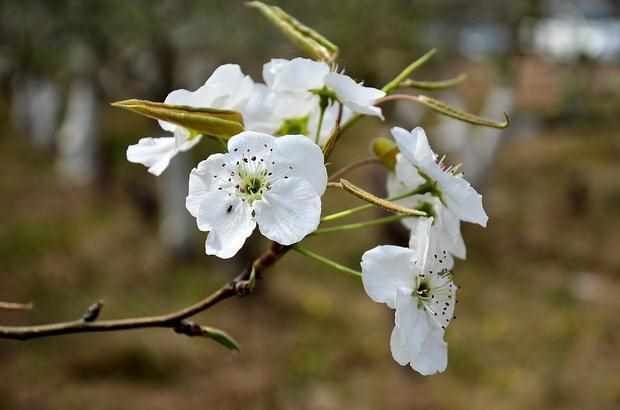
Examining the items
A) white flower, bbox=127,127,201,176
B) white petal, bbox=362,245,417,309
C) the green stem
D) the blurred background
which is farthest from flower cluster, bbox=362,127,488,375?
the blurred background

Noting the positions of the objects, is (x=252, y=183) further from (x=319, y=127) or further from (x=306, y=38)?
(x=306, y=38)

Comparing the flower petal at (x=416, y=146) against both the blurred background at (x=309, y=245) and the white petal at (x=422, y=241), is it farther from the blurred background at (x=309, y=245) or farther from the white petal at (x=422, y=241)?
the blurred background at (x=309, y=245)

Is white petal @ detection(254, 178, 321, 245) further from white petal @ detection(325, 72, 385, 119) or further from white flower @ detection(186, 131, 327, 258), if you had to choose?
white petal @ detection(325, 72, 385, 119)

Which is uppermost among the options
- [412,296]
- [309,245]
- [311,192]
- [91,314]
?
[311,192]

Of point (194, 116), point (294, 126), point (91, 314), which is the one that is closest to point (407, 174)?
point (294, 126)

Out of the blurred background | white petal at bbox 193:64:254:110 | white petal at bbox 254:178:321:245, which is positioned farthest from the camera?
the blurred background

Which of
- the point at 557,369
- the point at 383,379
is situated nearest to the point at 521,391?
the point at 557,369

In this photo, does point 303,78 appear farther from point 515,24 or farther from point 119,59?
point 515,24
